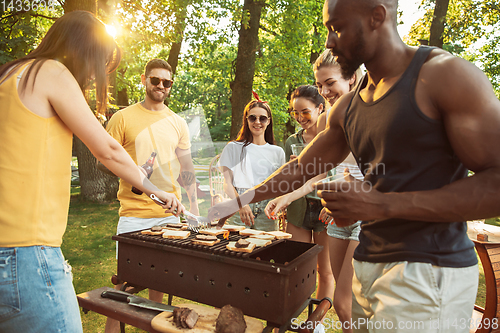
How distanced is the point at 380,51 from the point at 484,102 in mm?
487

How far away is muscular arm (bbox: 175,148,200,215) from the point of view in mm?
2938

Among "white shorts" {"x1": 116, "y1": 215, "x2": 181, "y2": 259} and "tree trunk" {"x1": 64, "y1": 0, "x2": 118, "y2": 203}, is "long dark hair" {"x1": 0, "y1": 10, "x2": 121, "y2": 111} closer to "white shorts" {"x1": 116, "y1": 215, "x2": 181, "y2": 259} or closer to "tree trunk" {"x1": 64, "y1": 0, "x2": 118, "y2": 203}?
"white shorts" {"x1": 116, "y1": 215, "x2": 181, "y2": 259}

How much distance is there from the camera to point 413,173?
4.17 feet

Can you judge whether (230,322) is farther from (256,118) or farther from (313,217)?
(256,118)

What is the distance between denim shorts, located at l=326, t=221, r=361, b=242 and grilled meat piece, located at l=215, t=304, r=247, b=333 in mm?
1287

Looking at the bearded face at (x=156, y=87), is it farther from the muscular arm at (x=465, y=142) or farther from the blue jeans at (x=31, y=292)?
the muscular arm at (x=465, y=142)

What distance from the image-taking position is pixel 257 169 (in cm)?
407

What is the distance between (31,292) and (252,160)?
115 inches

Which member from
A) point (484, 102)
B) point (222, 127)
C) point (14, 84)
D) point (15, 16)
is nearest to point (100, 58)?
point (14, 84)

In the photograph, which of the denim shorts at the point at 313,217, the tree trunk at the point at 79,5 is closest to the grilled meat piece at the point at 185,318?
the denim shorts at the point at 313,217

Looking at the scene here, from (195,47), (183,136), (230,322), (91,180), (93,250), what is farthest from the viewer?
(195,47)

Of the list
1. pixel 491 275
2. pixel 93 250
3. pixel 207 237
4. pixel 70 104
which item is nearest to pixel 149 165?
pixel 207 237

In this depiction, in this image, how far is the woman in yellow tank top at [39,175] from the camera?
4.85ft

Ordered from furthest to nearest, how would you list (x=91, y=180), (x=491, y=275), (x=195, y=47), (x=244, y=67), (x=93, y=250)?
(x=195, y=47)
(x=91, y=180)
(x=244, y=67)
(x=93, y=250)
(x=491, y=275)
